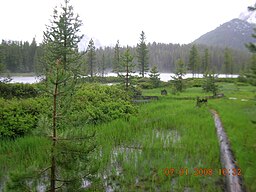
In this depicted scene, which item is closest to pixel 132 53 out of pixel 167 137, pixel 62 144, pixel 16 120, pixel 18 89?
pixel 18 89

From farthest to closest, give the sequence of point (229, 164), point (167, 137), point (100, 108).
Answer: point (100, 108), point (167, 137), point (229, 164)

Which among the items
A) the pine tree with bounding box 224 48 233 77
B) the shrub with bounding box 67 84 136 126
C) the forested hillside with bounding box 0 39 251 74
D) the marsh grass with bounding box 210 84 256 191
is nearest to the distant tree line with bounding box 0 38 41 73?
the forested hillside with bounding box 0 39 251 74

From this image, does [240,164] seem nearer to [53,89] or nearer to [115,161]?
[115,161]

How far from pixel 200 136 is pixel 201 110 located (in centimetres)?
575

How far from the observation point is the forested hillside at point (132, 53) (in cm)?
7529

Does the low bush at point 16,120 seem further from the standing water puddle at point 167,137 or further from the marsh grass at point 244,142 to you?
the marsh grass at point 244,142

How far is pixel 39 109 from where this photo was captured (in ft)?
31.4

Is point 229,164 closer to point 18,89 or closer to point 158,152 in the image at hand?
point 158,152

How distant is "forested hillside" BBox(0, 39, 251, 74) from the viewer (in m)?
75.3

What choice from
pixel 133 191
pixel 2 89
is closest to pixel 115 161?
pixel 133 191

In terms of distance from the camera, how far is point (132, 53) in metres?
124

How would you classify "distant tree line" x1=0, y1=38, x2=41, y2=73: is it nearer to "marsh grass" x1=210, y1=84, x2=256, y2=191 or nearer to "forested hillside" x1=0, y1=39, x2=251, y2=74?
"forested hillside" x1=0, y1=39, x2=251, y2=74

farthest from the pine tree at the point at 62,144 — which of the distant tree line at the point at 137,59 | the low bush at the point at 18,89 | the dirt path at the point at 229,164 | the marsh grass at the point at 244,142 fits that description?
the low bush at the point at 18,89
